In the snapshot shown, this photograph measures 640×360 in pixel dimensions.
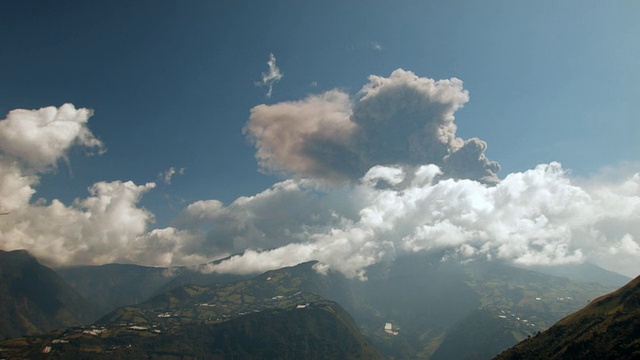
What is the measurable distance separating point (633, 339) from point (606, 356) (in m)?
16.4

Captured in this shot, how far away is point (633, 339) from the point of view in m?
198

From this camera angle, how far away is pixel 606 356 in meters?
198
